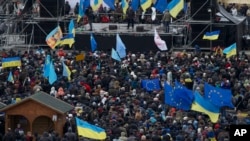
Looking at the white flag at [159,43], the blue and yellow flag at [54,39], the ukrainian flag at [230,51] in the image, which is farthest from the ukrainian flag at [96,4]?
the ukrainian flag at [230,51]

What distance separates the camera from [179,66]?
139ft

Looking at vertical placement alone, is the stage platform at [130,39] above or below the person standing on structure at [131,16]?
below

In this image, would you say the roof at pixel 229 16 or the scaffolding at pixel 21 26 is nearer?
the roof at pixel 229 16

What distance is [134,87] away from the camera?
126 ft

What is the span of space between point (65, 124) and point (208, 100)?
417 cm

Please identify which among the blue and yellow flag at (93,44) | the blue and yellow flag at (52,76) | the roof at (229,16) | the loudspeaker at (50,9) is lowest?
the blue and yellow flag at (52,76)

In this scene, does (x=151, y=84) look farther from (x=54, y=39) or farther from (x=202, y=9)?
(x=202, y=9)

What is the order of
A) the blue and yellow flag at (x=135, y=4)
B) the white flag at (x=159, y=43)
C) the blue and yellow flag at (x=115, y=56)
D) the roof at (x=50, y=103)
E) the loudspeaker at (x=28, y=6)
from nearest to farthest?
the roof at (x=50, y=103), the blue and yellow flag at (x=115, y=56), the white flag at (x=159, y=43), the blue and yellow flag at (x=135, y=4), the loudspeaker at (x=28, y=6)

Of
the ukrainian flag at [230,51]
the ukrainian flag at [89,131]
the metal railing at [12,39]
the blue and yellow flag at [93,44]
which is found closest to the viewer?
the ukrainian flag at [89,131]

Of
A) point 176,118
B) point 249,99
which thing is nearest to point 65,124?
point 176,118

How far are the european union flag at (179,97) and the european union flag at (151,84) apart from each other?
15.1ft

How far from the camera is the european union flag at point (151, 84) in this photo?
1467 inches

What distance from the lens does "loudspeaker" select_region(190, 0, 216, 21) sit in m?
49.5

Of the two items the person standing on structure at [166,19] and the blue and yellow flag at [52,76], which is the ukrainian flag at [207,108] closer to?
the blue and yellow flag at [52,76]
